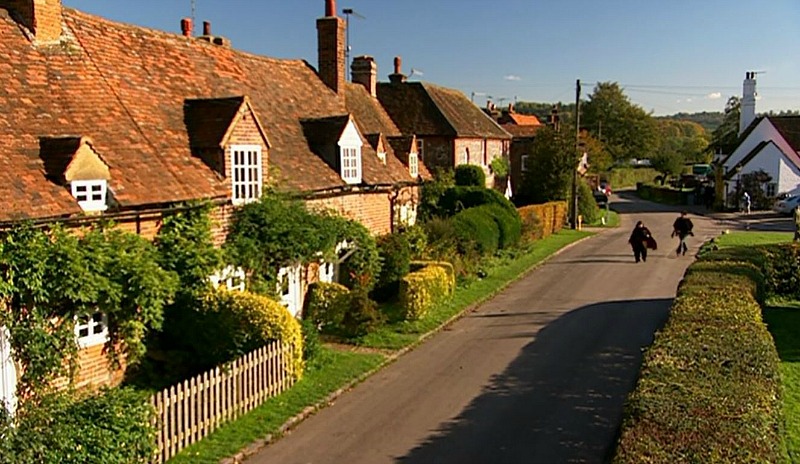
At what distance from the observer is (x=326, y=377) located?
15438 millimetres

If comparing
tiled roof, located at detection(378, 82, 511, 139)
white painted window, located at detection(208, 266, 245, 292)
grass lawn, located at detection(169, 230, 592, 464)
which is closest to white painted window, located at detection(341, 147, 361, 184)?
grass lawn, located at detection(169, 230, 592, 464)

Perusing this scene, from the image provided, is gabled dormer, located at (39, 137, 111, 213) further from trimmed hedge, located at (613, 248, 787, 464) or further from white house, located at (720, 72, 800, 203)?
white house, located at (720, 72, 800, 203)

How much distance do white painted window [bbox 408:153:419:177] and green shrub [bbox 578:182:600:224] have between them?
20013 millimetres

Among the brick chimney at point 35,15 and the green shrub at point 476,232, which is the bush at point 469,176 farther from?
the brick chimney at point 35,15

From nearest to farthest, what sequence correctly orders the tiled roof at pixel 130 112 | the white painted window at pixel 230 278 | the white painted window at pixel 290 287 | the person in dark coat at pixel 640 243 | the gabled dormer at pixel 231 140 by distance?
the tiled roof at pixel 130 112 < the white painted window at pixel 230 278 < the gabled dormer at pixel 231 140 < the white painted window at pixel 290 287 < the person in dark coat at pixel 640 243

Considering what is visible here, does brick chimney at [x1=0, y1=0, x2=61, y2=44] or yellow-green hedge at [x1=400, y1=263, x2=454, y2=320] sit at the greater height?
brick chimney at [x1=0, y1=0, x2=61, y2=44]

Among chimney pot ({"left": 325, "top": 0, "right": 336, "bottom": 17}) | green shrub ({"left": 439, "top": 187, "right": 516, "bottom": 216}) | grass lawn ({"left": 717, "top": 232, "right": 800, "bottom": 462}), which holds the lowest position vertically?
grass lawn ({"left": 717, "top": 232, "right": 800, "bottom": 462})

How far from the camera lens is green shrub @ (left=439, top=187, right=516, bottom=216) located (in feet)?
124

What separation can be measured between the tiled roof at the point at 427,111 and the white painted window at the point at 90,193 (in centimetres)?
3262

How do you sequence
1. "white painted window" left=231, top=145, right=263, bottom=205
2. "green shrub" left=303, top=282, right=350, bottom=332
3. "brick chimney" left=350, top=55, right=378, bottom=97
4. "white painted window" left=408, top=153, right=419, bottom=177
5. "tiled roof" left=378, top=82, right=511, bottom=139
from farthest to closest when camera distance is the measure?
"tiled roof" left=378, top=82, right=511, bottom=139, "brick chimney" left=350, top=55, right=378, bottom=97, "white painted window" left=408, top=153, right=419, bottom=177, "green shrub" left=303, top=282, right=350, bottom=332, "white painted window" left=231, top=145, right=263, bottom=205

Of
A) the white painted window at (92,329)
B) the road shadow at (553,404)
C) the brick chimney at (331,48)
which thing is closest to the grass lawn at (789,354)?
the road shadow at (553,404)

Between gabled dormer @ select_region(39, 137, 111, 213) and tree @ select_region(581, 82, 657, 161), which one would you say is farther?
tree @ select_region(581, 82, 657, 161)

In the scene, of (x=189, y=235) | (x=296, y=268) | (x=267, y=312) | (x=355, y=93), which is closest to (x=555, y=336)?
(x=296, y=268)

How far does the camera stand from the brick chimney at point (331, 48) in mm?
26734
